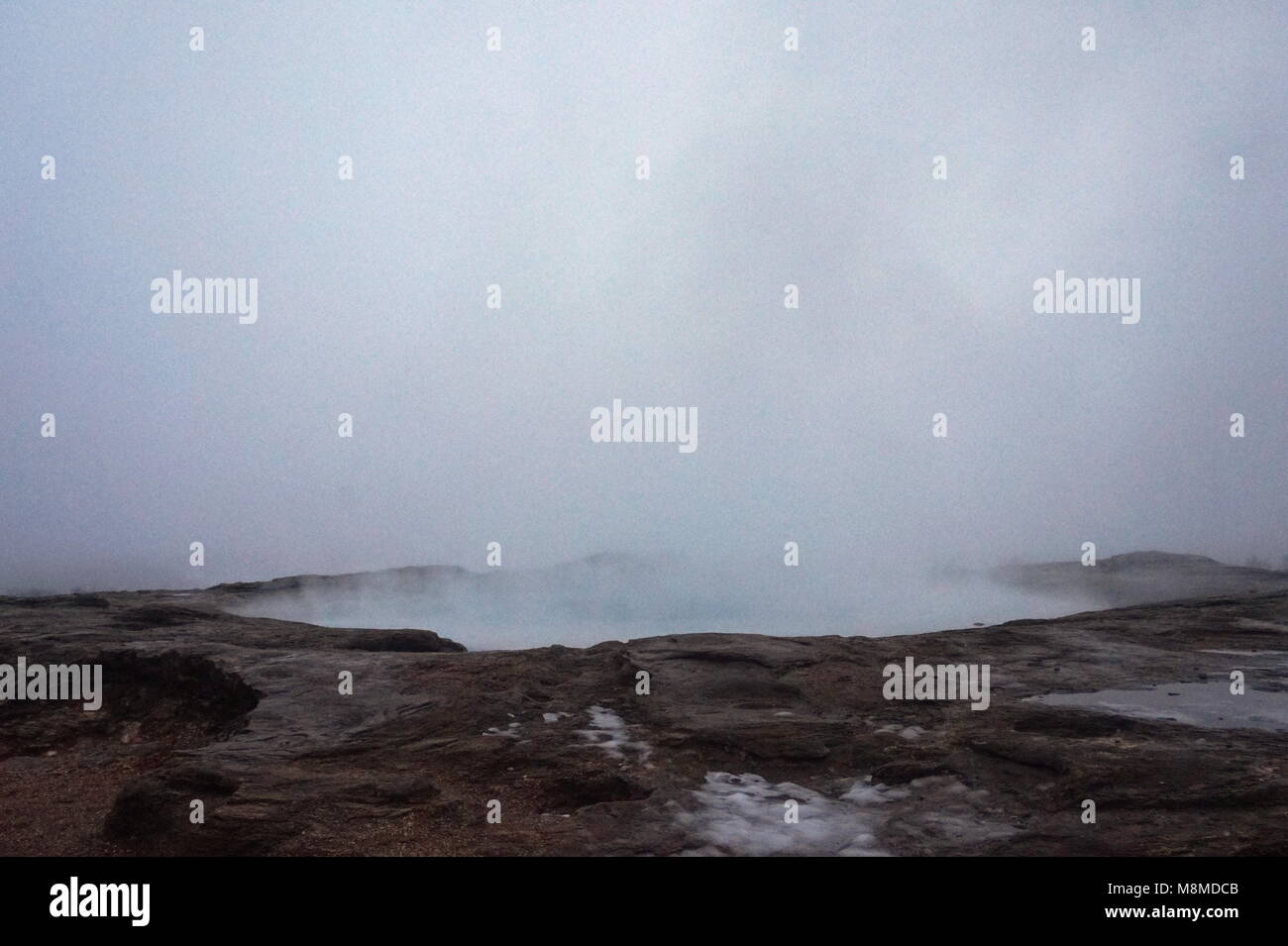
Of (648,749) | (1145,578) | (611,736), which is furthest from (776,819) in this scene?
(1145,578)

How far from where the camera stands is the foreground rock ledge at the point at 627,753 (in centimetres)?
904

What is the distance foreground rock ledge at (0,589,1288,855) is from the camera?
9.04 metres

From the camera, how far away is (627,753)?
11.4 m

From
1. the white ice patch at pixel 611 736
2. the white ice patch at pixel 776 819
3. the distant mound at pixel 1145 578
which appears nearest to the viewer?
the white ice patch at pixel 776 819

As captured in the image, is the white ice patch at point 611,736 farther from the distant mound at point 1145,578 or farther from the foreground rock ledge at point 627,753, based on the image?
the distant mound at point 1145,578

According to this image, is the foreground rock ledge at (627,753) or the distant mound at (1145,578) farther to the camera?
the distant mound at (1145,578)

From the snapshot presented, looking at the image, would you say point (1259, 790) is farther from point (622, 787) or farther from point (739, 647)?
point (739, 647)

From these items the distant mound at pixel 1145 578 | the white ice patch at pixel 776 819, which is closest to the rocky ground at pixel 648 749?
the white ice patch at pixel 776 819

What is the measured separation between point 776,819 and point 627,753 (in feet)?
8.62

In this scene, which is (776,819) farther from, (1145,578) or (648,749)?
(1145,578)

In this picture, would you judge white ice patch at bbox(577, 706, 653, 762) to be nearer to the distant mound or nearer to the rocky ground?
the rocky ground

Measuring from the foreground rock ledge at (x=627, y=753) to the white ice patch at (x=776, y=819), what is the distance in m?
0.04
